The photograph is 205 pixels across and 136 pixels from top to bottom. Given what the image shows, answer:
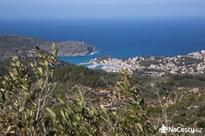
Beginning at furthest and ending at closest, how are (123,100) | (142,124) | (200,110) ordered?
1. (200,110)
2. (123,100)
3. (142,124)

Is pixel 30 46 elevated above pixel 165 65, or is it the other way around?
pixel 30 46

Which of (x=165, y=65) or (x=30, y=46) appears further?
(x=30, y=46)

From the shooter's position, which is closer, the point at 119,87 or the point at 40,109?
the point at 40,109

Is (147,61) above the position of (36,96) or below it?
below

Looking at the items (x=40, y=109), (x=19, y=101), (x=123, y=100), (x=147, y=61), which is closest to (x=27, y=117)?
(x=40, y=109)

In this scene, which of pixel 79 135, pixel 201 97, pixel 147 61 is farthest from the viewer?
pixel 147 61

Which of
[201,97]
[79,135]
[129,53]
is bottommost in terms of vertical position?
[129,53]

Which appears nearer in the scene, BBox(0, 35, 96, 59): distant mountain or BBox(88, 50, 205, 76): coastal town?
BBox(88, 50, 205, 76): coastal town

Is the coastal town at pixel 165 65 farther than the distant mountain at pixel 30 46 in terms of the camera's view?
No

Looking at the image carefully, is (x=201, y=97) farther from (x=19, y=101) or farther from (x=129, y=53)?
(x=129, y=53)

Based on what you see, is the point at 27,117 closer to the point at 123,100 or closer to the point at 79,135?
the point at 79,135
